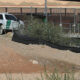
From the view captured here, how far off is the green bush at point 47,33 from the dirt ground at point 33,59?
9.46 feet

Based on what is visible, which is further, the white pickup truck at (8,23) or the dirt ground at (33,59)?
the white pickup truck at (8,23)

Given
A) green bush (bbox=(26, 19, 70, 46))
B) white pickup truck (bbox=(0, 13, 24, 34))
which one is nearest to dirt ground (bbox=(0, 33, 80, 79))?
green bush (bbox=(26, 19, 70, 46))

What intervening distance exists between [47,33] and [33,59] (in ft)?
28.2

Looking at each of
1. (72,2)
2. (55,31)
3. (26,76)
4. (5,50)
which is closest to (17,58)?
(5,50)

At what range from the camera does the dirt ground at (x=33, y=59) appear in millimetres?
17531

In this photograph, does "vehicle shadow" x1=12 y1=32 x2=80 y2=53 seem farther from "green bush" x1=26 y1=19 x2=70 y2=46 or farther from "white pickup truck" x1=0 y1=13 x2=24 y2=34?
"white pickup truck" x1=0 y1=13 x2=24 y2=34

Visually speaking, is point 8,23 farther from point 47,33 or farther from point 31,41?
point 31,41

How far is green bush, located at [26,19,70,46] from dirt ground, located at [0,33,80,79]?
2884 millimetres

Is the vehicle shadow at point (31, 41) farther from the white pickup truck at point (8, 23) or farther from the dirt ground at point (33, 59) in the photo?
the white pickup truck at point (8, 23)

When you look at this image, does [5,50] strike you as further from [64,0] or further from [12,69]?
[64,0]

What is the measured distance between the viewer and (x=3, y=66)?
704 inches

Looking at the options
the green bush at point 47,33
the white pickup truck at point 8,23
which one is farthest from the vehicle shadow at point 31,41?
the white pickup truck at point 8,23

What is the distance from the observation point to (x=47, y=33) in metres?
28.6

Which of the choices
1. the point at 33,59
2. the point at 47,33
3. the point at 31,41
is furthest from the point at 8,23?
the point at 33,59
